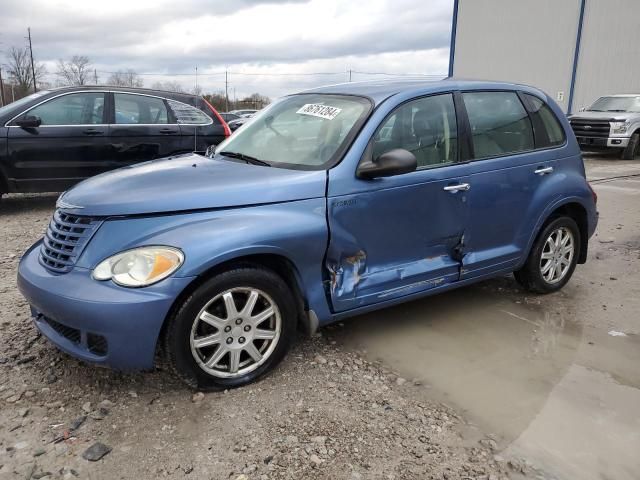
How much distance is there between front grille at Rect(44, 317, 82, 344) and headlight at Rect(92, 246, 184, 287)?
35cm

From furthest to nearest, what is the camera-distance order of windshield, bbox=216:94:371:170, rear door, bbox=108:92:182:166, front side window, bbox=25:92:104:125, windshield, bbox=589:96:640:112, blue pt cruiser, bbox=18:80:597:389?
windshield, bbox=589:96:640:112 → rear door, bbox=108:92:182:166 → front side window, bbox=25:92:104:125 → windshield, bbox=216:94:371:170 → blue pt cruiser, bbox=18:80:597:389

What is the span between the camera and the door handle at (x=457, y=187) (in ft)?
11.8

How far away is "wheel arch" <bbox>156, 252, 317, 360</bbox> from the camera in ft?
9.06

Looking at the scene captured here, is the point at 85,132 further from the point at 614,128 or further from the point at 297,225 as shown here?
the point at 614,128

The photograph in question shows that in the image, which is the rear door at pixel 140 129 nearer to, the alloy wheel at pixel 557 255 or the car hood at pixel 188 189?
the car hood at pixel 188 189

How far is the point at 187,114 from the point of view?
7.92 m

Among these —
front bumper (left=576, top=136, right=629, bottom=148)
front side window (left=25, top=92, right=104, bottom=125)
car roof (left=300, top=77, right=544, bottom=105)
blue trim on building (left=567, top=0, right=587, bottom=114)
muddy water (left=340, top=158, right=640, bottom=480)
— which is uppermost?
blue trim on building (left=567, top=0, right=587, bottom=114)

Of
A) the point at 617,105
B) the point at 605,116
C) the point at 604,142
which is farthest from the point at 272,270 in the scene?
the point at 617,105

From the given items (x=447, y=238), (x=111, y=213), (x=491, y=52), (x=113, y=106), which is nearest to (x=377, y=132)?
(x=447, y=238)

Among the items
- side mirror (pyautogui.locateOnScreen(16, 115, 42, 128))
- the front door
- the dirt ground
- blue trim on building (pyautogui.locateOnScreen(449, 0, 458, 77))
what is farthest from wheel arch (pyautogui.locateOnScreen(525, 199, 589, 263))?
blue trim on building (pyautogui.locateOnScreen(449, 0, 458, 77))

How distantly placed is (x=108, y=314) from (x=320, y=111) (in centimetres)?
190

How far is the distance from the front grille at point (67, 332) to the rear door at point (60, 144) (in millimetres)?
4864

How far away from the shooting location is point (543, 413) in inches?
113

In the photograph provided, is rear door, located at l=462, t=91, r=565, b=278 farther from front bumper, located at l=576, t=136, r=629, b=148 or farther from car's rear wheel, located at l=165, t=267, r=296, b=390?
front bumper, located at l=576, t=136, r=629, b=148
